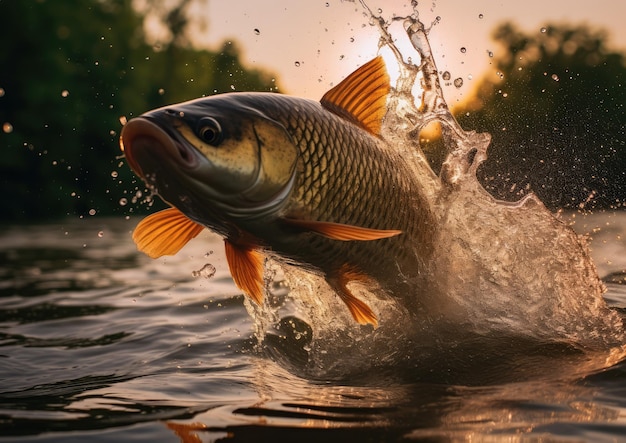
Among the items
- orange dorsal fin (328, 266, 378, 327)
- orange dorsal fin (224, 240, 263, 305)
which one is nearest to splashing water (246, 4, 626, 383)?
orange dorsal fin (328, 266, 378, 327)

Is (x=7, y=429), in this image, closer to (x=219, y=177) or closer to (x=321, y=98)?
(x=219, y=177)

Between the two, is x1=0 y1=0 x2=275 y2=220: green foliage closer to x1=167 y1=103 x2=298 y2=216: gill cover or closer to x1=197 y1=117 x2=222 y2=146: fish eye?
x1=167 y1=103 x2=298 y2=216: gill cover

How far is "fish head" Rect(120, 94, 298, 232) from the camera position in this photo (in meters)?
3.28

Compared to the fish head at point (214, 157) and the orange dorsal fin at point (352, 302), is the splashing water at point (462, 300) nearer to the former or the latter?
the orange dorsal fin at point (352, 302)

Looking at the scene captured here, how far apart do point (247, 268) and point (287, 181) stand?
66 centimetres

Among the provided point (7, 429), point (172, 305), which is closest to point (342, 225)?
point (7, 429)

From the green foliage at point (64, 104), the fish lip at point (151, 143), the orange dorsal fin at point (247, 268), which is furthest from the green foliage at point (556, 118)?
the green foliage at point (64, 104)

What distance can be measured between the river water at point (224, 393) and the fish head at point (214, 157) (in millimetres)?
900

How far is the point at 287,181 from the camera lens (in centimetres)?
359

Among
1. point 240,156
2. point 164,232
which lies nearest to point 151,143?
point 240,156

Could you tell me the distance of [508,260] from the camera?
526 cm

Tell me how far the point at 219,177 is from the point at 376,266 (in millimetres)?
1161

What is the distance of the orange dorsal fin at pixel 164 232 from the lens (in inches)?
153

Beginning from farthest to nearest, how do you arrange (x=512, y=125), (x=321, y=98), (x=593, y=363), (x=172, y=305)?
1. (x=512, y=125)
2. (x=172, y=305)
3. (x=593, y=363)
4. (x=321, y=98)
